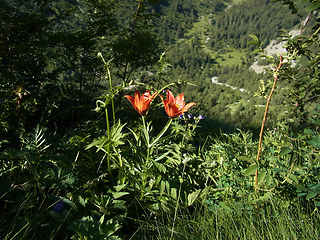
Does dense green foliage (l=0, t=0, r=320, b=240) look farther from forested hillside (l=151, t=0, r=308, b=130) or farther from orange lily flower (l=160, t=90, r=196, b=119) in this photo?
forested hillside (l=151, t=0, r=308, b=130)

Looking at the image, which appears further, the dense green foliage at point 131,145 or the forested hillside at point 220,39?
the forested hillside at point 220,39

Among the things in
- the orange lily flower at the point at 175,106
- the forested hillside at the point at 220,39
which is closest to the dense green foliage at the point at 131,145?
the orange lily flower at the point at 175,106

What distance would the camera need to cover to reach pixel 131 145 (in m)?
1.49

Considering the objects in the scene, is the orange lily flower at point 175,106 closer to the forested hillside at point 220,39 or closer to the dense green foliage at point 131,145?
the dense green foliage at point 131,145

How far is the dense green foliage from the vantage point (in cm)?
118

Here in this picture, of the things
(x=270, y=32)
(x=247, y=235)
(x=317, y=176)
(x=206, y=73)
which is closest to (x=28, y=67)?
(x=247, y=235)

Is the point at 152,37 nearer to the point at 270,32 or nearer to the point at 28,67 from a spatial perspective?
the point at 28,67

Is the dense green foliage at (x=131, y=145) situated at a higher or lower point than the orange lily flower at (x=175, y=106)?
lower

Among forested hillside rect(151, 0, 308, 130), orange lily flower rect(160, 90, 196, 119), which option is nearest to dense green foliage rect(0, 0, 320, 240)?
orange lily flower rect(160, 90, 196, 119)

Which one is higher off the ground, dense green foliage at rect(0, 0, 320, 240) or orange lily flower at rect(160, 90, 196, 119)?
orange lily flower at rect(160, 90, 196, 119)

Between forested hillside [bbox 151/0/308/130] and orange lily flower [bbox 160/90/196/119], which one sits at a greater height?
orange lily flower [bbox 160/90/196/119]

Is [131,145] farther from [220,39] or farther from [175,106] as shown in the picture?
[220,39]

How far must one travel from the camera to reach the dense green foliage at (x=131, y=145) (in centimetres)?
118

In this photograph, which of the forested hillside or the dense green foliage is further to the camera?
the forested hillside
